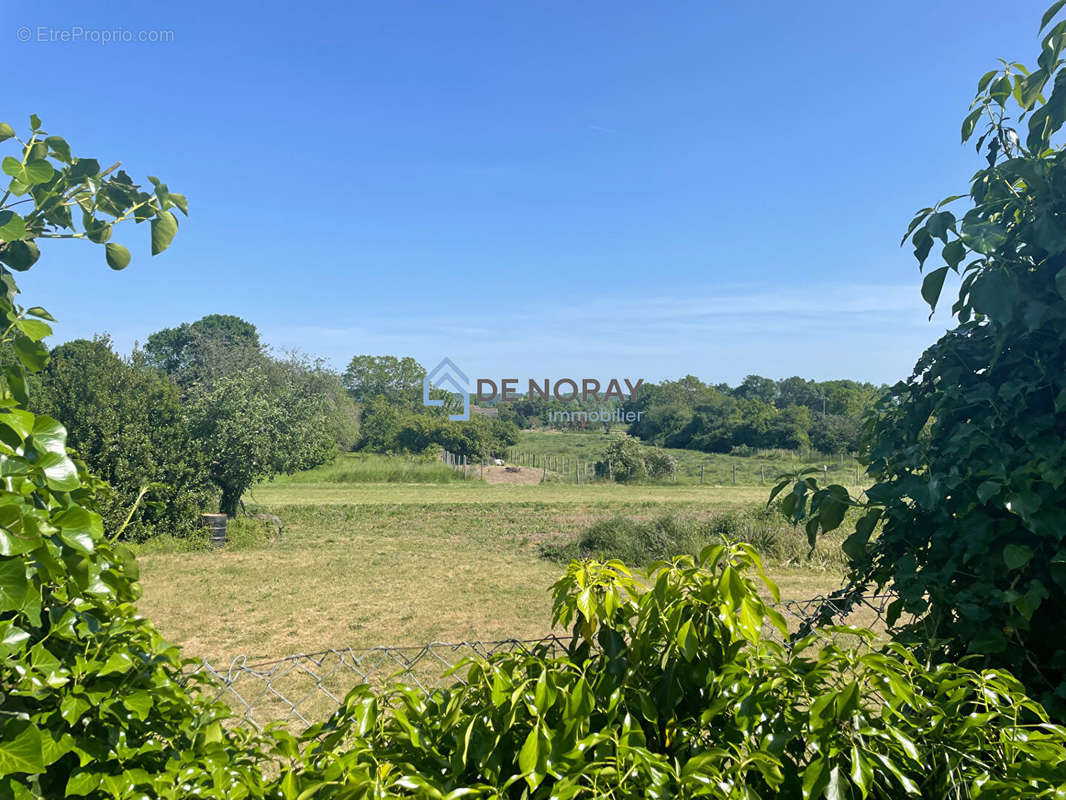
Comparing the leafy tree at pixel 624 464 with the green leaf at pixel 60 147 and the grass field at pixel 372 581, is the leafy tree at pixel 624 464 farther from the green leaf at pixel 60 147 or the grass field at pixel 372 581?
the green leaf at pixel 60 147

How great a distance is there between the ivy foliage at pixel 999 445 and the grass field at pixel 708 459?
66.9ft

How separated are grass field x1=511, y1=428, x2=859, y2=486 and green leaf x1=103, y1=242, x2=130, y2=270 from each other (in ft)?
70.6

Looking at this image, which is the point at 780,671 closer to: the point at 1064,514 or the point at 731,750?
the point at 731,750

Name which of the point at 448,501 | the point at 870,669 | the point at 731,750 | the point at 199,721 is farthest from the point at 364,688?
the point at 448,501

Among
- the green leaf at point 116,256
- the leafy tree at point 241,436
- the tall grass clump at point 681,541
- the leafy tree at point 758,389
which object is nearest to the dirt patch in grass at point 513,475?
the leafy tree at point 241,436

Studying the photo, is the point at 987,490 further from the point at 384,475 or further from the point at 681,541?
the point at 384,475

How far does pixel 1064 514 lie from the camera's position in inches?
53.4

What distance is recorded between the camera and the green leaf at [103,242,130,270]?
1.32 meters

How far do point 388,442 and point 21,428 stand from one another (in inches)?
1649

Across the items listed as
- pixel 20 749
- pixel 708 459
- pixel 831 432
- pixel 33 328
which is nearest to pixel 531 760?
pixel 20 749

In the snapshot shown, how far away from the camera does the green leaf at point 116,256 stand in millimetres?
1319

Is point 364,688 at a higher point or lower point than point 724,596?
lower

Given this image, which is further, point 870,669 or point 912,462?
point 912,462

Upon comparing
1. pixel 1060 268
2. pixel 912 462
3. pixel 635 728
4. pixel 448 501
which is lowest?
pixel 448 501
